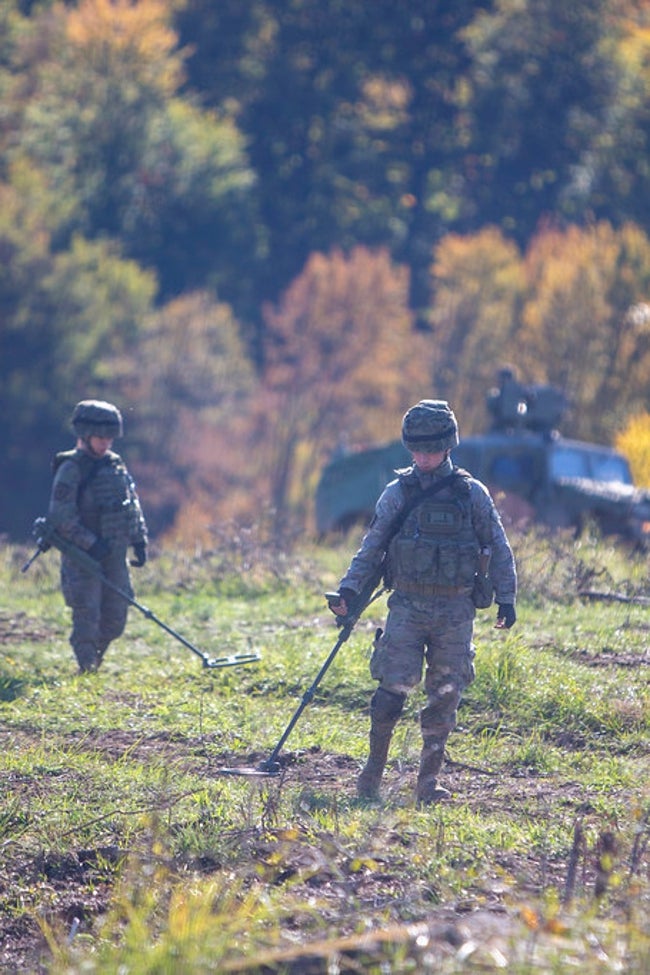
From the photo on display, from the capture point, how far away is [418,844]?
6.33 m

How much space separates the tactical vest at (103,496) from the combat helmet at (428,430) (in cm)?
326

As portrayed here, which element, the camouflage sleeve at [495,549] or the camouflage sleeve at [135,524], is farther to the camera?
the camouflage sleeve at [135,524]

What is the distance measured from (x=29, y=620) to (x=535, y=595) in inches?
155

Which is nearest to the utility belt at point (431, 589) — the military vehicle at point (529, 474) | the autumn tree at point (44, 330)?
the military vehicle at point (529, 474)

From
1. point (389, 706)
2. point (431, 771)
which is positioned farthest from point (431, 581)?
point (431, 771)

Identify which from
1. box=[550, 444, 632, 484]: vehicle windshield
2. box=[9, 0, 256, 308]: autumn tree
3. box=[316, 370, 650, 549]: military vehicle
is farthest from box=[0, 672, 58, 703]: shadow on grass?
box=[9, 0, 256, 308]: autumn tree

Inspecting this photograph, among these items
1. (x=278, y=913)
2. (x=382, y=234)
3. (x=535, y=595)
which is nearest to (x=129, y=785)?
(x=278, y=913)

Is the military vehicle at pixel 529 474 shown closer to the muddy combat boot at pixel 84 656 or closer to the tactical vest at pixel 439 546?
the muddy combat boot at pixel 84 656

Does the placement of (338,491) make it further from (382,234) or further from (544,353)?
(382,234)

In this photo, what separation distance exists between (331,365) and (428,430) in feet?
123

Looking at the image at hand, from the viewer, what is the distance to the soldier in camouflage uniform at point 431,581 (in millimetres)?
7227

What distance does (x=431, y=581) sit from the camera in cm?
721

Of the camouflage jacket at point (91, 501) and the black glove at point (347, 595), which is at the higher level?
the camouflage jacket at point (91, 501)

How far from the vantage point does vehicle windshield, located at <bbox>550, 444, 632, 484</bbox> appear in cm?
1847
